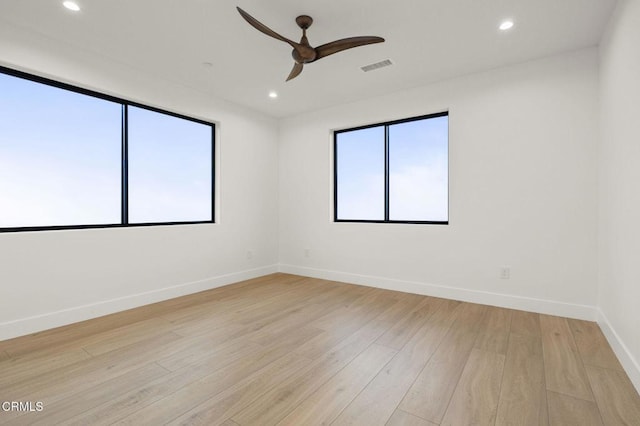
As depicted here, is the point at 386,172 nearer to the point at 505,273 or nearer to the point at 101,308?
the point at 505,273

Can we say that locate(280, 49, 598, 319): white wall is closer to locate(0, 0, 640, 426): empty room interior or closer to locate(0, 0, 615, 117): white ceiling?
locate(0, 0, 640, 426): empty room interior

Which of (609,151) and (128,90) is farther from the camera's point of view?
(128,90)

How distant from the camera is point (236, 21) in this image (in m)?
2.54

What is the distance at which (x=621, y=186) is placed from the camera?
2186 mm

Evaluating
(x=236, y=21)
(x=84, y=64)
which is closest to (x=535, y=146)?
(x=236, y=21)

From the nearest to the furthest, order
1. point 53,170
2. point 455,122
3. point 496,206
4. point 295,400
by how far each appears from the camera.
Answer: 1. point 295,400
2. point 53,170
3. point 496,206
4. point 455,122

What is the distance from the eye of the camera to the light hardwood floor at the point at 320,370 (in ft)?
5.15

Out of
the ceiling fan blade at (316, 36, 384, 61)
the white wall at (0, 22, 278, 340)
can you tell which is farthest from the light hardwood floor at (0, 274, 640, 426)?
the ceiling fan blade at (316, 36, 384, 61)

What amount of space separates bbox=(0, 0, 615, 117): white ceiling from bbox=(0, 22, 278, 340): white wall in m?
0.25

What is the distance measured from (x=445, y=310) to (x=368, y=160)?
92.9 inches

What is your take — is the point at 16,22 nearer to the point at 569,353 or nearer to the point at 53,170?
the point at 53,170

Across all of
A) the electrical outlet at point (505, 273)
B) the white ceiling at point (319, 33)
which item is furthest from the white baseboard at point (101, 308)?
the electrical outlet at point (505, 273)

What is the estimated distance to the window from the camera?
153 inches

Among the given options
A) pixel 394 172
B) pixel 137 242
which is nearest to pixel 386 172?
pixel 394 172
